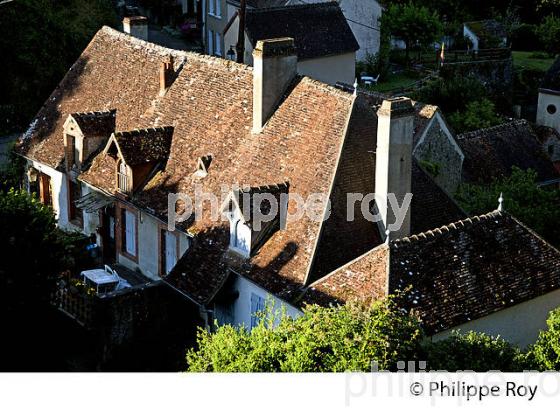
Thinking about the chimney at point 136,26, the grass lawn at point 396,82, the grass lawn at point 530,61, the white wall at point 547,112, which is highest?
the chimney at point 136,26

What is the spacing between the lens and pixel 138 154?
3177 cm

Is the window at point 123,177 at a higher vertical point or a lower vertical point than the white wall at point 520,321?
higher

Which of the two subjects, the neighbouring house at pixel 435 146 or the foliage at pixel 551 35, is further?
the foliage at pixel 551 35

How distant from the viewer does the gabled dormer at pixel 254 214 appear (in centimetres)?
2741

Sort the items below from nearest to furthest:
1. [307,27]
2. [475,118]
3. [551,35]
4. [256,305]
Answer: [256,305] < [475,118] < [307,27] < [551,35]

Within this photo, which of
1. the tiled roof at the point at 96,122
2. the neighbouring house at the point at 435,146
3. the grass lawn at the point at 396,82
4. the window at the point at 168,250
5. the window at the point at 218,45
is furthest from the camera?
the window at the point at 218,45

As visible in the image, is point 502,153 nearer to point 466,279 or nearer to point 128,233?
point 128,233

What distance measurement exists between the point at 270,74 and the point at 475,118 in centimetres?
2429

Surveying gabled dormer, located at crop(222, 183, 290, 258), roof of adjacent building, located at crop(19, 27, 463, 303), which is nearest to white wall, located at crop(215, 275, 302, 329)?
roof of adjacent building, located at crop(19, 27, 463, 303)

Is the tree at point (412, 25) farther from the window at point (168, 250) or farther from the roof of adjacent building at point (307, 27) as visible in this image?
the window at point (168, 250)

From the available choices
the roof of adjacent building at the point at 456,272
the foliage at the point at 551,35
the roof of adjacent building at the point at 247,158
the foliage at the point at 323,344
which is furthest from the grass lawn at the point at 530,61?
the foliage at the point at 323,344

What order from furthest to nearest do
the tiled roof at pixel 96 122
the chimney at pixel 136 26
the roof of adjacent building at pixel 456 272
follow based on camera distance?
the chimney at pixel 136 26, the tiled roof at pixel 96 122, the roof of adjacent building at pixel 456 272

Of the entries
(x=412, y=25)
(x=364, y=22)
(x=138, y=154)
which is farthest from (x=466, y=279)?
(x=412, y=25)

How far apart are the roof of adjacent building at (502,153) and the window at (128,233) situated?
14655 mm
